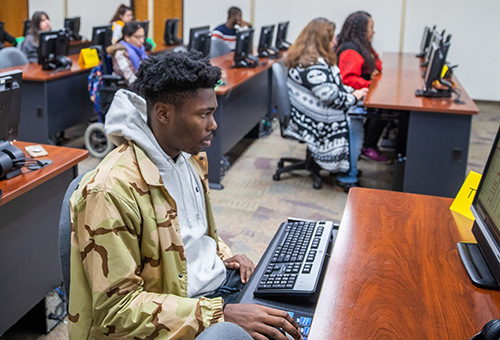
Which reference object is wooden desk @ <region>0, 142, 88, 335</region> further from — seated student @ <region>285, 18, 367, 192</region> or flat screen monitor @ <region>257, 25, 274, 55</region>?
flat screen monitor @ <region>257, 25, 274, 55</region>

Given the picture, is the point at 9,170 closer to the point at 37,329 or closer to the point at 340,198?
the point at 37,329

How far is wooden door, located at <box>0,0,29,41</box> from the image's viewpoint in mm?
9086

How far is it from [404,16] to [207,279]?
6.94 m

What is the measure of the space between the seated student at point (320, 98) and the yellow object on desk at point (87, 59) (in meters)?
1.95

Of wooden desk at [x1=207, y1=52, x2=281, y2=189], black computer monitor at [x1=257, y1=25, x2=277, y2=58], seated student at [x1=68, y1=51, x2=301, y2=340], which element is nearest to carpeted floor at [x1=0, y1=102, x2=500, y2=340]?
wooden desk at [x1=207, y1=52, x2=281, y2=189]

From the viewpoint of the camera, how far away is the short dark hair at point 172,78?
116 cm

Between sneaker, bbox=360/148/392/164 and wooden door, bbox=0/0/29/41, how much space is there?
7433mm

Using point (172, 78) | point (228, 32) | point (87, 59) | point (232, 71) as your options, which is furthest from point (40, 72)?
point (172, 78)

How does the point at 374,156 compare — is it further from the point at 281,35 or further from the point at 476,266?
the point at 476,266

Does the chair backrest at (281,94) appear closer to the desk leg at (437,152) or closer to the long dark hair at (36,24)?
the desk leg at (437,152)

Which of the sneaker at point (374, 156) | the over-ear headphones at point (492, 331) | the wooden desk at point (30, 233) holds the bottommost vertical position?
the sneaker at point (374, 156)

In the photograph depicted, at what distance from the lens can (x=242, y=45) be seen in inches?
184

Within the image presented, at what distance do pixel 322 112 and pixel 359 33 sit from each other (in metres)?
1.01

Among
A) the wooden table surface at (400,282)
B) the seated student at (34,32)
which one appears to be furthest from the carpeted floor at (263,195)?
the seated student at (34,32)
